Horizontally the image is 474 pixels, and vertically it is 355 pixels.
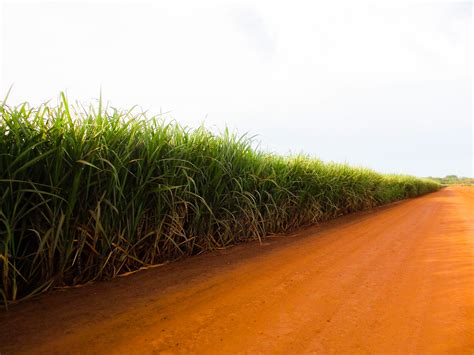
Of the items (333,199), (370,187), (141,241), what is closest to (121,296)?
(141,241)

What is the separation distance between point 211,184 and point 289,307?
1.51 m

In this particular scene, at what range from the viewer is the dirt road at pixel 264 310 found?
128 cm

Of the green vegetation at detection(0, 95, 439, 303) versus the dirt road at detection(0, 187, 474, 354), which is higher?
the green vegetation at detection(0, 95, 439, 303)

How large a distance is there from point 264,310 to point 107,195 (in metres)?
1.28

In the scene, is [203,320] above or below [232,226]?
below

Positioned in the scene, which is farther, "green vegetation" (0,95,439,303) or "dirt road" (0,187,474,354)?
"green vegetation" (0,95,439,303)

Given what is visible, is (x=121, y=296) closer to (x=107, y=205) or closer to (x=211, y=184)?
(x=107, y=205)

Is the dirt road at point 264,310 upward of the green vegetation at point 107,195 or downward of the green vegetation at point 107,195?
downward

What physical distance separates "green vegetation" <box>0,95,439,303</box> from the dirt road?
178 millimetres

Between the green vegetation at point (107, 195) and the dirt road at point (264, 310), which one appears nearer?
the dirt road at point (264, 310)

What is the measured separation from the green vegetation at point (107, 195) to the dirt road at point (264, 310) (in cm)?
18

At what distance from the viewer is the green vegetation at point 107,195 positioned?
1672 millimetres

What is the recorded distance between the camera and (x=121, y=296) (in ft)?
5.84

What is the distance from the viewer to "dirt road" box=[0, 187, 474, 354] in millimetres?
1278
